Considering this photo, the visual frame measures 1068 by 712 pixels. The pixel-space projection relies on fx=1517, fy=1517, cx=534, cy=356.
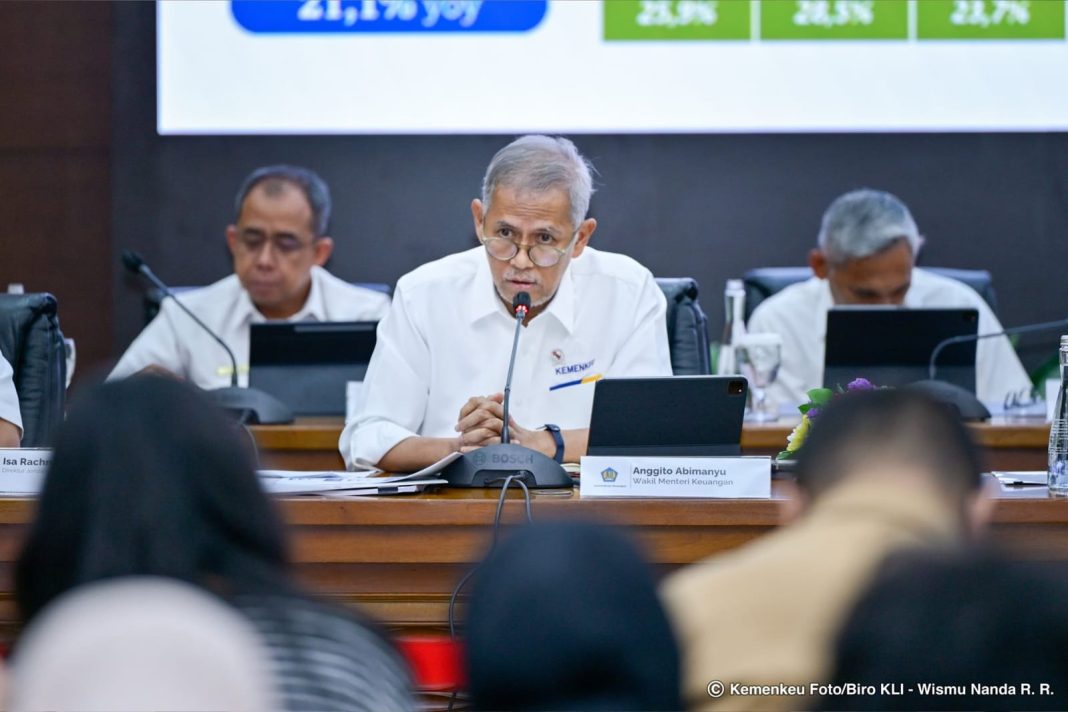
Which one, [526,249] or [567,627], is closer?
[567,627]

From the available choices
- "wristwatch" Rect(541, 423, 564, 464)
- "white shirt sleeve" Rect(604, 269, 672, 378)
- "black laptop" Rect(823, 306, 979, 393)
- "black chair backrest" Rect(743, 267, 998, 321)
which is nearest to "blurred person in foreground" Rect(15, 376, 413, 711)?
"wristwatch" Rect(541, 423, 564, 464)

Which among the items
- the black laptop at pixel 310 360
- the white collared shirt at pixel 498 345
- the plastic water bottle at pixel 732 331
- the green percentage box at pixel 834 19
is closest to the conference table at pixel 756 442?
the black laptop at pixel 310 360

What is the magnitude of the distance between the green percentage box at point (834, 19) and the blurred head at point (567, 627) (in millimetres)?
4084

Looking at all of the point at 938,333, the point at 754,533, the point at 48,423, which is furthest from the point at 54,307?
the point at 938,333

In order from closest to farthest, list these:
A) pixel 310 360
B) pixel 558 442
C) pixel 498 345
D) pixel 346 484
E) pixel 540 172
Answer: pixel 346 484, pixel 558 442, pixel 540 172, pixel 498 345, pixel 310 360

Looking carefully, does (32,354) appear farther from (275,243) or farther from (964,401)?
(964,401)

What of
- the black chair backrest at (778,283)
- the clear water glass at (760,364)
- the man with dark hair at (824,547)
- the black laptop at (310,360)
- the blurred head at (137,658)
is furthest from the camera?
the black chair backrest at (778,283)

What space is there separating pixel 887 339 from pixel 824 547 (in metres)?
2.49

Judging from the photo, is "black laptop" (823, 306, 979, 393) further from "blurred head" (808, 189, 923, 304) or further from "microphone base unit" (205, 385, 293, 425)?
"microphone base unit" (205, 385, 293, 425)

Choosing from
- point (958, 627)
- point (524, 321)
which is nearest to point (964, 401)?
point (524, 321)

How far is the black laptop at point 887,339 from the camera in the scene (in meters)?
3.60

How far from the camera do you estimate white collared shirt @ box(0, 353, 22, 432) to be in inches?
119

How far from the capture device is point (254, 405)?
359 cm

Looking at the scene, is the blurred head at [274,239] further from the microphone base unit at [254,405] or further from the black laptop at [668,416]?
the black laptop at [668,416]
